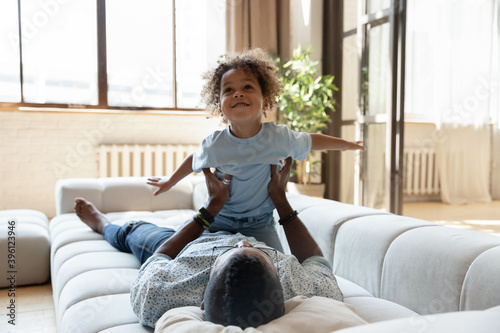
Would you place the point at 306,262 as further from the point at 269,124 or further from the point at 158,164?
the point at 158,164

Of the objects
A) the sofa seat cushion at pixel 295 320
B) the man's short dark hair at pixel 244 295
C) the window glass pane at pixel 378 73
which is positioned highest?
the window glass pane at pixel 378 73

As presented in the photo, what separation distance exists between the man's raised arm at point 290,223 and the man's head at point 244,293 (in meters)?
0.54

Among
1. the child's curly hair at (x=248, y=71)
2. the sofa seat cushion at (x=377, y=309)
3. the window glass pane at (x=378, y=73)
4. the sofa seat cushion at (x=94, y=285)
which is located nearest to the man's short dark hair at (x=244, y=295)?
the sofa seat cushion at (x=377, y=309)

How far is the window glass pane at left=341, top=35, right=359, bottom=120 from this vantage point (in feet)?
12.5

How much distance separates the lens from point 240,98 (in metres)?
1.45

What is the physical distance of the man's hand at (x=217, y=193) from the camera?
1.46 m

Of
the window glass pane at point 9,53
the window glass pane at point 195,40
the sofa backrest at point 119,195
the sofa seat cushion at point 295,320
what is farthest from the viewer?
the window glass pane at point 195,40

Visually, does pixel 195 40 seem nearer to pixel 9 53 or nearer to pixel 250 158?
pixel 9 53

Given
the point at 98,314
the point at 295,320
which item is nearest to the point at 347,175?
the point at 98,314

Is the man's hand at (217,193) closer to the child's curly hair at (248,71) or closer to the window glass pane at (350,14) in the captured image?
the child's curly hair at (248,71)

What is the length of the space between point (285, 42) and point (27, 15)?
2.58m

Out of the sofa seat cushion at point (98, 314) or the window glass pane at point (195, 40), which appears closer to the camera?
the sofa seat cushion at point (98, 314)

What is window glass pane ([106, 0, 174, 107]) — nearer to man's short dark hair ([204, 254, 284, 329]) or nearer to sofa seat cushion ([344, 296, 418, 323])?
sofa seat cushion ([344, 296, 418, 323])

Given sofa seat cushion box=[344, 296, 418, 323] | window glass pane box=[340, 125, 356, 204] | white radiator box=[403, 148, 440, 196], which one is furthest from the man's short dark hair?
white radiator box=[403, 148, 440, 196]
